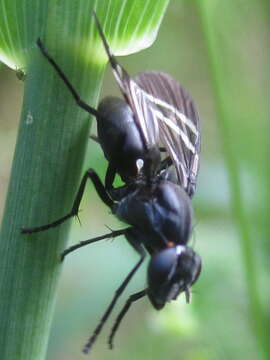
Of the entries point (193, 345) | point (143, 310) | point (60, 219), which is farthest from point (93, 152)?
point (143, 310)

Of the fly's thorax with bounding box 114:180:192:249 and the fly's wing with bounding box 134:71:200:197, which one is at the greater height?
the fly's wing with bounding box 134:71:200:197

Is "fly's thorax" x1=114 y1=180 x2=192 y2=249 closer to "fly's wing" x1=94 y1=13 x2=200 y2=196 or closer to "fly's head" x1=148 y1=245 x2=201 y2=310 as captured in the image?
"fly's head" x1=148 y1=245 x2=201 y2=310

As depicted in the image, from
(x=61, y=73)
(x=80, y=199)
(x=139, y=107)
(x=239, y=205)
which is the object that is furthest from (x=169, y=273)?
(x=239, y=205)

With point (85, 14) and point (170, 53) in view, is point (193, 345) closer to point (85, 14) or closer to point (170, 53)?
point (170, 53)

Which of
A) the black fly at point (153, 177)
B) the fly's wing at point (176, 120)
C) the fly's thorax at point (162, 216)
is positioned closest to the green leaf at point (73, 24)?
the black fly at point (153, 177)

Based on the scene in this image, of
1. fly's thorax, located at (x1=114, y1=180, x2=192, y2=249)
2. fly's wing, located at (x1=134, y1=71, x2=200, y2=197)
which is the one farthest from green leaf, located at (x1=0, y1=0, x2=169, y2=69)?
fly's wing, located at (x1=134, y1=71, x2=200, y2=197)

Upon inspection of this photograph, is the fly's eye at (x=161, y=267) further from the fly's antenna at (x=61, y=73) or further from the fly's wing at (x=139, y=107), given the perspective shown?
the fly's antenna at (x=61, y=73)
